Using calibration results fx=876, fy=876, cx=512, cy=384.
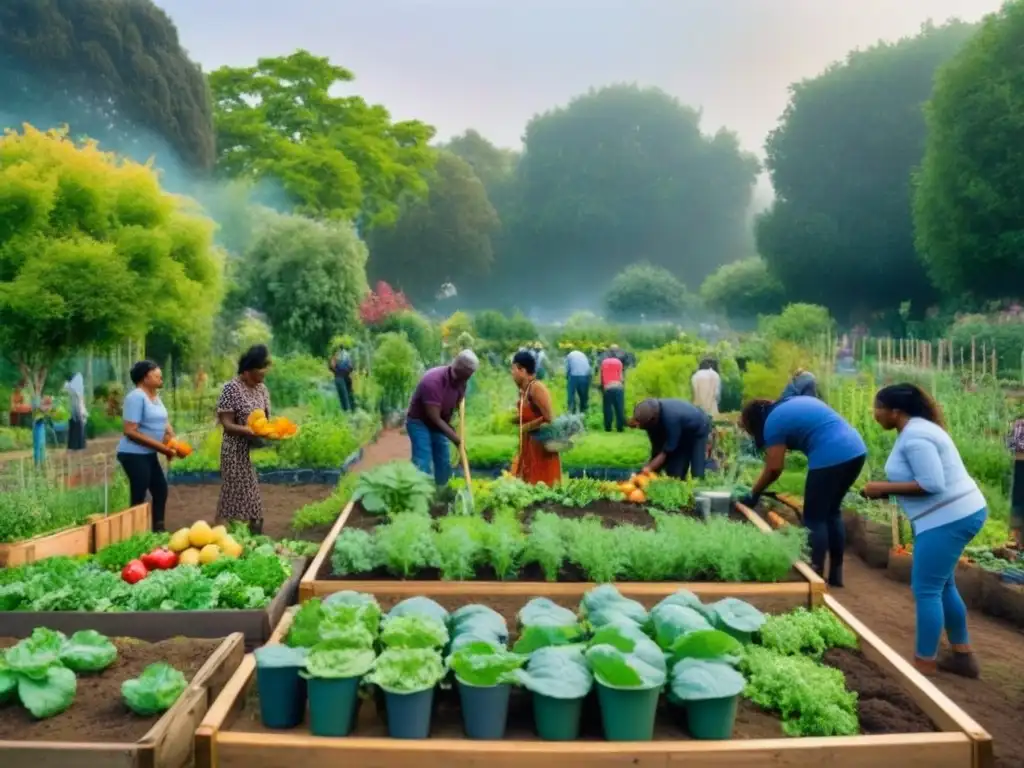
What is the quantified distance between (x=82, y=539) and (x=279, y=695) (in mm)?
3190

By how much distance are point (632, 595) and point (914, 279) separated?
105 ft

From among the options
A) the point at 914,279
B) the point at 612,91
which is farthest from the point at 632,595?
the point at 612,91

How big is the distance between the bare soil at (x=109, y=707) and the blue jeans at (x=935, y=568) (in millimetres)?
3328

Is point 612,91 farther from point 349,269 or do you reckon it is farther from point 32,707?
point 32,707

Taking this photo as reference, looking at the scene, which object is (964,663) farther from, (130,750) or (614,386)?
(614,386)

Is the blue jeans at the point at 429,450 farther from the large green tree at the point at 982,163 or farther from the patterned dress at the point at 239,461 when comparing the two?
the large green tree at the point at 982,163

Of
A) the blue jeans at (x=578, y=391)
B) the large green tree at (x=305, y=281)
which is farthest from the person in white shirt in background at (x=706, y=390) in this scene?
the large green tree at (x=305, y=281)

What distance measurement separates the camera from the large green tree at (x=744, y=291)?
40562 mm

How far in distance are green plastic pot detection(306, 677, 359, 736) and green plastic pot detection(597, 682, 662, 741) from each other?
87 centimetres

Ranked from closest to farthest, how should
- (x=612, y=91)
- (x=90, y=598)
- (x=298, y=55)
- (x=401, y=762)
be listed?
(x=401, y=762)
(x=90, y=598)
(x=298, y=55)
(x=612, y=91)

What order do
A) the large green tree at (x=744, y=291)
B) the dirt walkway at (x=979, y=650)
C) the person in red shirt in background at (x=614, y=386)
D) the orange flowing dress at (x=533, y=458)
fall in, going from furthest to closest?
the large green tree at (x=744, y=291) → the person in red shirt in background at (x=614, y=386) → the orange flowing dress at (x=533, y=458) → the dirt walkway at (x=979, y=650)

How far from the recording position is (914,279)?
32.8 metres

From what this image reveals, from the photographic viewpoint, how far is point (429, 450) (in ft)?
23.2

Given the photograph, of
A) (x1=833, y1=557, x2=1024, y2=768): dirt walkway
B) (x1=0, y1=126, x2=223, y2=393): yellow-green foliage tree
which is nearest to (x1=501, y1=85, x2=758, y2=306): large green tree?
(x1=0, y1=126, x2=223, y2=393): yellow-green foliage tree
